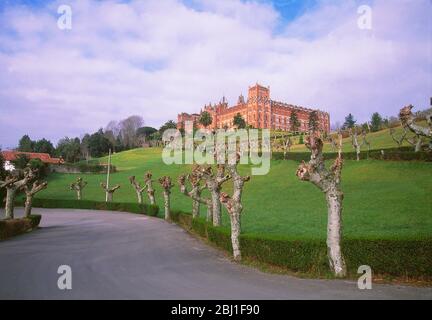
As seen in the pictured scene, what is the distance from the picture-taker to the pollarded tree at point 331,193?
13.6m

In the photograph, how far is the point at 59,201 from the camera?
56844 millimetres

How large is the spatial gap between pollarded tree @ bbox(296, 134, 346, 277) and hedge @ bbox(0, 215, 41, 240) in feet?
67.5

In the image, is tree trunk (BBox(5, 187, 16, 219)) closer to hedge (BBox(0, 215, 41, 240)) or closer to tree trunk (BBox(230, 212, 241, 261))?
hedge (BBox(0, 215, 41, 240))

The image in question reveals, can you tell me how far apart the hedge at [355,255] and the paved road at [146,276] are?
3.54 feet

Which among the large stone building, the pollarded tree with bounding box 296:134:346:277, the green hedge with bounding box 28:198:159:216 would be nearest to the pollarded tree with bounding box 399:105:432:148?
the pollarded tree with bounding box 296:134:346:277

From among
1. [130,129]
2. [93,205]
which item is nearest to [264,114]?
[130,129]

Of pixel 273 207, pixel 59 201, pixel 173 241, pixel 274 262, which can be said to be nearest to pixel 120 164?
pixel 59 201

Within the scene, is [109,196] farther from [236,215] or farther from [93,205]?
[236,215]

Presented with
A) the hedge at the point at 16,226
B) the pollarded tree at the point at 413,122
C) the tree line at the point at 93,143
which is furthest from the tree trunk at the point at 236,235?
the tree line at the point at 93,143

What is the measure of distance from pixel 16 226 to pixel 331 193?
2283cm

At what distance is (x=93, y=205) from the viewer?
54.7 m

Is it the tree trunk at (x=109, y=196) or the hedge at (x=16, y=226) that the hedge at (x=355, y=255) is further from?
the tree trunk at (x=109, y=196)

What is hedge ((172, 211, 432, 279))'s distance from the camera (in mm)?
13078
